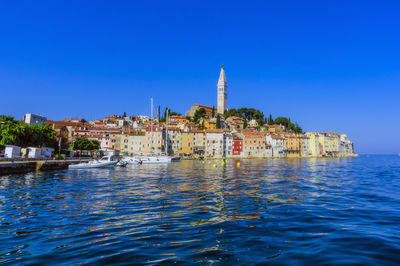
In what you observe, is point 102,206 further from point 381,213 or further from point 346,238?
point 381,213

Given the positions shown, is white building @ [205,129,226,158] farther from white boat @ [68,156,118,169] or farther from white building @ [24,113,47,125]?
white boat @ [68,156,118,169]

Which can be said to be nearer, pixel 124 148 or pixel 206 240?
pixel 206 240

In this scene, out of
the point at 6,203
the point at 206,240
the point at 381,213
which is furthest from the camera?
the point at 6,203

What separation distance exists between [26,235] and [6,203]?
6716 millimetres

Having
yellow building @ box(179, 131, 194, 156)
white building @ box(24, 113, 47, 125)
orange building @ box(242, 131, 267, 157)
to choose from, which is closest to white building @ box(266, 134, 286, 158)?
orange building @ box(242, 131, 267, 157)

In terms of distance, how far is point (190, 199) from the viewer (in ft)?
42.2

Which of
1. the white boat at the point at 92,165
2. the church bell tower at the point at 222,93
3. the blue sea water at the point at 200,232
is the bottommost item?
the blue sea water at the point at 200,232

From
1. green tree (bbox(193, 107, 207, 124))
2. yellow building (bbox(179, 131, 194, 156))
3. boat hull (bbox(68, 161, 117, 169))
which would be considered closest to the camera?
boat hull (bbox(68, 161, 117, 169))

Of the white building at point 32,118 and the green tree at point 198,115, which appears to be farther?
the green tree at point 198,115

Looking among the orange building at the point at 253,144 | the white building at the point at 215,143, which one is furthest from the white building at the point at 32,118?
the orange building at the point at 253,144

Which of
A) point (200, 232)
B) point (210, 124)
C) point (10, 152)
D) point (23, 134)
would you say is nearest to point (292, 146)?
point (210, 124)

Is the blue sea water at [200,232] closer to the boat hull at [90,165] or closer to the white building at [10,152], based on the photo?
the boat hull at [90,165]

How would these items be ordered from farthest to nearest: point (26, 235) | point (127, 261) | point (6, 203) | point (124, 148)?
point (124, 148) < point (6, 203) < point (26, 235) < point (127, 261)

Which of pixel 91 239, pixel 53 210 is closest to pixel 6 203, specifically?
pixel 53 210
